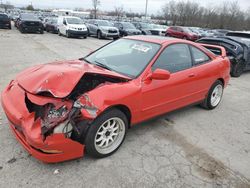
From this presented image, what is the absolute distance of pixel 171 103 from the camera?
4.11 meters

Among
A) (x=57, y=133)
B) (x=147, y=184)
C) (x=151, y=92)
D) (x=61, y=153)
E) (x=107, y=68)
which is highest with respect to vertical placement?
(x=107, y=68)

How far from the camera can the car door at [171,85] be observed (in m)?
3.64

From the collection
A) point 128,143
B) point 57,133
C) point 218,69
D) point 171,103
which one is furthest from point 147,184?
point 218,69

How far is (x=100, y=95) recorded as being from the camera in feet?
9.73

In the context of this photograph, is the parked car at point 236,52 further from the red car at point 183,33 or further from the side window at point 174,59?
the red car at point 183,33

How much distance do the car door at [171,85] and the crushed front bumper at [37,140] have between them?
128 cm

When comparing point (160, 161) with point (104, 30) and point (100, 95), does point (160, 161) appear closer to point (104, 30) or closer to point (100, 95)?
point (100, 95)

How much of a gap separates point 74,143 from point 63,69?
1098 mm

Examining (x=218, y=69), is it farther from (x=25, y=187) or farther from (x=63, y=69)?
(x=25, y=187)

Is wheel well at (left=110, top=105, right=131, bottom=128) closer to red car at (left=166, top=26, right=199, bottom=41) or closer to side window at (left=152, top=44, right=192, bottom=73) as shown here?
side window at (left=152, top=44, right=192, bottom=73)

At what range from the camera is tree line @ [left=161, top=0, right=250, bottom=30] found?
170ft

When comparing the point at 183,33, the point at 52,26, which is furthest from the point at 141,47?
the point at 52,26

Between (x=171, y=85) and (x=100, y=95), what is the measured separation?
147cm

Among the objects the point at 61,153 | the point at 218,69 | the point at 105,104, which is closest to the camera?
the point at 61,153
